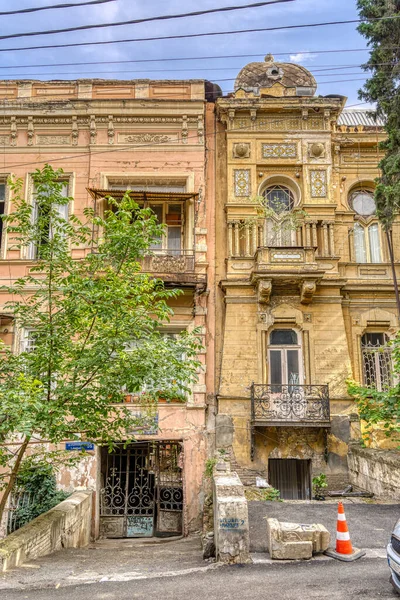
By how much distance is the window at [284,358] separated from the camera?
14.2 m

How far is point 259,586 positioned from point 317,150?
13.0 meters

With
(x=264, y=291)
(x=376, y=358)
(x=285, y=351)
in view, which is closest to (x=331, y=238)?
(x=264, y=291)

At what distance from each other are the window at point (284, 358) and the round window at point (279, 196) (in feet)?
13.1

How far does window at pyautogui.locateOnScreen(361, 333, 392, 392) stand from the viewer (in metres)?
14.4

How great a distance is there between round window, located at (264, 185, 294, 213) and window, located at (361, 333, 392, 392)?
472 centimetres

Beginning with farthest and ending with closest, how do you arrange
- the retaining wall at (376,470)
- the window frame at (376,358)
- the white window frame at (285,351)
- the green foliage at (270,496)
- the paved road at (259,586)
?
the window frame at (376,358) < the white window frame at (285,351) < the retaining wall at (376,470) < the green foliage at (270,496) < the paved road at (259,586)

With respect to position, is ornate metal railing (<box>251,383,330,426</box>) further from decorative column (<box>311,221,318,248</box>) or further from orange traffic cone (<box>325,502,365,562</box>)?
orange traffic cone (<box>325,502,365,562</box>)

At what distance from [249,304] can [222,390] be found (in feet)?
8.64

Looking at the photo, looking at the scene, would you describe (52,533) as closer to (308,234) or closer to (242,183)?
(308,234)

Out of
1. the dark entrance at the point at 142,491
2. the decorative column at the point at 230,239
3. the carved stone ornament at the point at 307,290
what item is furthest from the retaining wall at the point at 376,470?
the decorative column at the point at 230,239

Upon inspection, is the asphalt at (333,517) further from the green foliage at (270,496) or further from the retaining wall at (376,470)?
the retaining wall at (376,470)

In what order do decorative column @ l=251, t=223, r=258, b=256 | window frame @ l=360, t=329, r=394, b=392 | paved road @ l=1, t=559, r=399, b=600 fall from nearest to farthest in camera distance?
1. paved road @ l=1, t=559, r=399, b=600
2. window frame @ l=360, t=329, r=394, b=392
3. decorative column @ l=251, t=223, r=258, b=256

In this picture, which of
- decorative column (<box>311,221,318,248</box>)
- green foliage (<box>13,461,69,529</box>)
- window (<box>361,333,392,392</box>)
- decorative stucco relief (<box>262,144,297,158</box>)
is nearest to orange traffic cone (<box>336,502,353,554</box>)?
green foliage (<box>13,461,69,529</box>)

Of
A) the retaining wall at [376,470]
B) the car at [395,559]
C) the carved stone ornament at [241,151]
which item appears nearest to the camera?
the car at [395,559]
